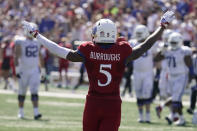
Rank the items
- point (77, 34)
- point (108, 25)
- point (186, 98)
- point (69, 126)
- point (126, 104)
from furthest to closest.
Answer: point (77, 34), point (186, 98), point (126, 104), point (69, 126), point (108, 25)

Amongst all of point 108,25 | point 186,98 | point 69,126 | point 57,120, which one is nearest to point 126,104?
point 186,98

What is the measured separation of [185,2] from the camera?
20469mm

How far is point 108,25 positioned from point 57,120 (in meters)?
6.08

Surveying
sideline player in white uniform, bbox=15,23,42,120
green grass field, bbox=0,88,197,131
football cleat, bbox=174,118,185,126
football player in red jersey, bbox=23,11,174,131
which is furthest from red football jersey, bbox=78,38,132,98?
sideline player in white uniform, bbox=15,23,42,120

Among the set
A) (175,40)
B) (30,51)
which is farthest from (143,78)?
(30,51)

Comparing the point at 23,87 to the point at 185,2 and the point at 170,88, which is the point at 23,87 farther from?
the point at 185,2

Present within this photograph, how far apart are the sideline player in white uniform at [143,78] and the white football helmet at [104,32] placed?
19.6 feet

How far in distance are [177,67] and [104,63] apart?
20.5ft

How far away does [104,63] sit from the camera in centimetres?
675

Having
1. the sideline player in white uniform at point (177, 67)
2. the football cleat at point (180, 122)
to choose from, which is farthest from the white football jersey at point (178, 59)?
the football cleat at point (180, 122)

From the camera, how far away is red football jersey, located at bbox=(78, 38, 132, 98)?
6.75 m

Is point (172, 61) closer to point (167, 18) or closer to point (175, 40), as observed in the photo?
point (175, 40)

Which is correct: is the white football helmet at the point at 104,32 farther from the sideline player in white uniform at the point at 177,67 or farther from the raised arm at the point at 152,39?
the sideline player in white uniform at the point at 177,67

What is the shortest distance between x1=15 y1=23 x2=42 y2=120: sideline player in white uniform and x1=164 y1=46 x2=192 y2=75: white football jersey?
9.10 feet
